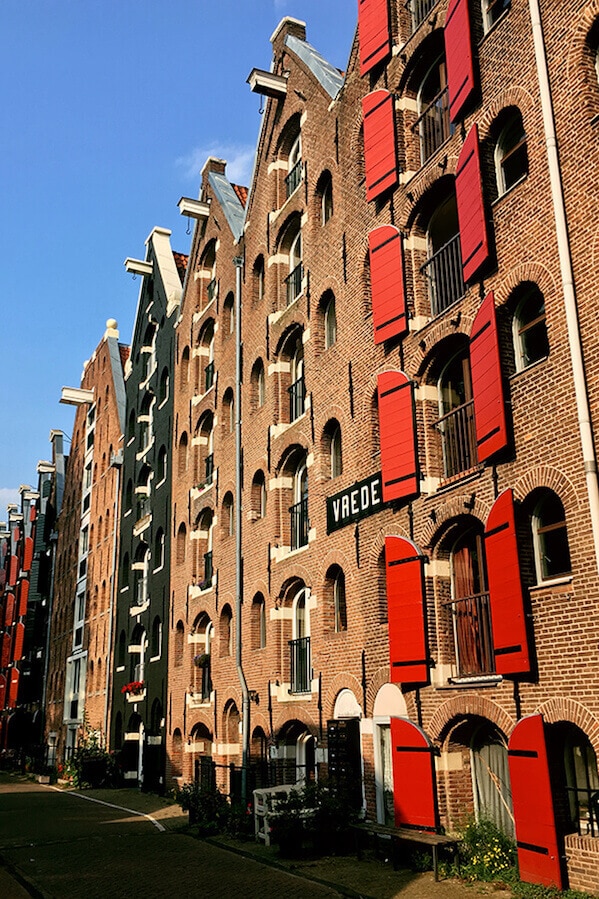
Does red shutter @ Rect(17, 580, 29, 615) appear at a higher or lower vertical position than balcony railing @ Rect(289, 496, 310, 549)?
higher

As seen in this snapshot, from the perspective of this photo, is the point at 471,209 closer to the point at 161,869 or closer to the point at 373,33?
the point at 373,33

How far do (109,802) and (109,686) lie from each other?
959cm

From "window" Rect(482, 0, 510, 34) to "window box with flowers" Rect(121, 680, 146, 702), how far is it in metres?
24.3

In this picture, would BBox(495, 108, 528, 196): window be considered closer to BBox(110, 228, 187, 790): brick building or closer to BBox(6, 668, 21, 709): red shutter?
BBox(110, 228, 187, 790): brick building

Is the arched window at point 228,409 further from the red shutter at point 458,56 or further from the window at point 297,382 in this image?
the red shutter at point 458,56

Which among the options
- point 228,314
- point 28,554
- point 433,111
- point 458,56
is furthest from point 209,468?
point 28,554

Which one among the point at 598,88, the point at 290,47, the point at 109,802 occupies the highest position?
the point at 290,47

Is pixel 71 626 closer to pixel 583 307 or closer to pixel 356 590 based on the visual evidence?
pixel 356 590

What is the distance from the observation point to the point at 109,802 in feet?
88.6

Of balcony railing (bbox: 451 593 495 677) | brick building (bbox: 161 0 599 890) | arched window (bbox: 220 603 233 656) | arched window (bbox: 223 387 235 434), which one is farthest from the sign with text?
arched window (bbox: 223 387 235 434)

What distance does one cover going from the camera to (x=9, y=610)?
65.5 m

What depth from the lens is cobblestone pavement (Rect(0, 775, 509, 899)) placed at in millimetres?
12422

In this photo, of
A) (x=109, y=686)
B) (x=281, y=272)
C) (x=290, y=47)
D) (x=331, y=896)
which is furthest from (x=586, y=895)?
(x=109, y=686)

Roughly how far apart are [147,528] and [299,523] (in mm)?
14376
